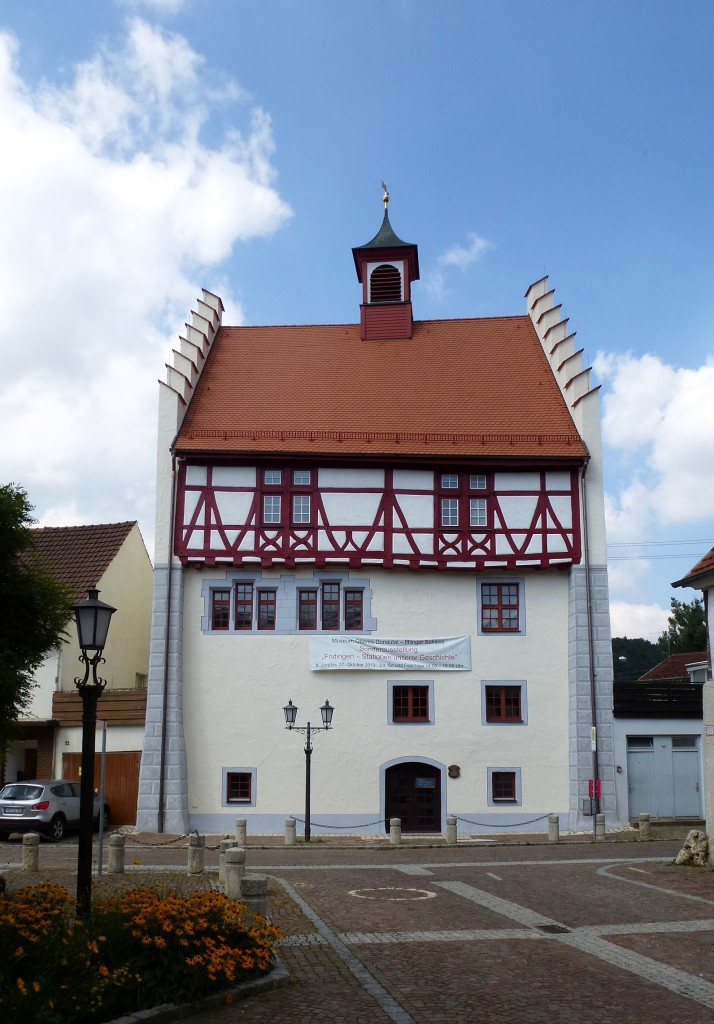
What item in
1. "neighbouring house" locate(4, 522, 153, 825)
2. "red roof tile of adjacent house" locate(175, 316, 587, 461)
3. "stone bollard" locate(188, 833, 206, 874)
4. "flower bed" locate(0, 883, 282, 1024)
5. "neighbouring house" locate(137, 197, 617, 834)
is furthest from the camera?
"neighbouring house" locate(4, 522, 153, 825)

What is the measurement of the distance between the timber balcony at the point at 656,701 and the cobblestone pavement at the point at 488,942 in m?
9.07

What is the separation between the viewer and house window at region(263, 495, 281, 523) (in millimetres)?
29141

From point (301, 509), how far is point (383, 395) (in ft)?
16.2

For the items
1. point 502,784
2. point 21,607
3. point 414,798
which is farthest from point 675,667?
point 21,607

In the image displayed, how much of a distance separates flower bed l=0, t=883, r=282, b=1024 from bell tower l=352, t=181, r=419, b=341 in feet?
87.2

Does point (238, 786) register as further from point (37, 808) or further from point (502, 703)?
point (502, 703)

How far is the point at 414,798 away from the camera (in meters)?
28.4

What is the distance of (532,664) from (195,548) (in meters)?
10.0

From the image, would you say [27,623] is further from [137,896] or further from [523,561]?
[523,561]

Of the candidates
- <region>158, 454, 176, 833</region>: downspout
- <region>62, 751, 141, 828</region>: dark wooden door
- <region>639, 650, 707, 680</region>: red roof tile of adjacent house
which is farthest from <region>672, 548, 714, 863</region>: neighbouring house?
<region>639, 650, 707, 680</region>: red roof tile of adjacent house

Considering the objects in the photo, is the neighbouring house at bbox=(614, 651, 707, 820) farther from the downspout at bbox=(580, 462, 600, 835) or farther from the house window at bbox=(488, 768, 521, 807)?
the house window at bbox=(488, 768, 521, 807)

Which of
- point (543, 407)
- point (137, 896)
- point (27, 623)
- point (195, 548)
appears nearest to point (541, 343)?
point (543, 407)

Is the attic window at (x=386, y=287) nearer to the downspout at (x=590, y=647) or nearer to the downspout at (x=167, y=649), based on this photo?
the downspout at (x=590, y=647)

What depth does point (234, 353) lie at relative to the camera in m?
34.1
